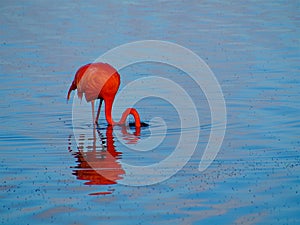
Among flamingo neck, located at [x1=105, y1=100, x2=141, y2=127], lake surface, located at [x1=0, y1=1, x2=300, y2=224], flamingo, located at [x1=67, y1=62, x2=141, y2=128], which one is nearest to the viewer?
lake surface, located at [x1=0, y1=1, x2=300, y2=224]

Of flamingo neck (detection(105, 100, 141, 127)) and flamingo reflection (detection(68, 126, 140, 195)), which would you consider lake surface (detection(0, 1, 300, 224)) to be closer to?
flamingo reflection (detection(68, 126, 140, 195))

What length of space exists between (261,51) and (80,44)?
5401 millimetres

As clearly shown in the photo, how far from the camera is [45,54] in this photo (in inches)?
805

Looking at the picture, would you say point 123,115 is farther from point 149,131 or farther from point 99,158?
point 99,158

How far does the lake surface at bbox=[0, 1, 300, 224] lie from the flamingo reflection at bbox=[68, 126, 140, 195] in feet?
0.06

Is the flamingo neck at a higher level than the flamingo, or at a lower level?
lower

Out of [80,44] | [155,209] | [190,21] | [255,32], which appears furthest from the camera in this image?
[190,21]

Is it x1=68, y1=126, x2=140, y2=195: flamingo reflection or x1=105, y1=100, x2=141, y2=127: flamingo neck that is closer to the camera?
x1=68, y1=126, x2=140, y2=195: flamingo reflection

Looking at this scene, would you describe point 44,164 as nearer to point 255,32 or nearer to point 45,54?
point 45,54

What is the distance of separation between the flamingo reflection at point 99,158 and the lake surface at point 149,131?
2 centimetres

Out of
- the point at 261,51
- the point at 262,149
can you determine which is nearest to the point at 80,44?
the point at 261,51

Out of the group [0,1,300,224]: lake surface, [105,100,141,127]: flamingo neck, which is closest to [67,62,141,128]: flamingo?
[105,100,141,127]: flamingo neck

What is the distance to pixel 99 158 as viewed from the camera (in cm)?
1134

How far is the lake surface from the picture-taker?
8.78 metres
